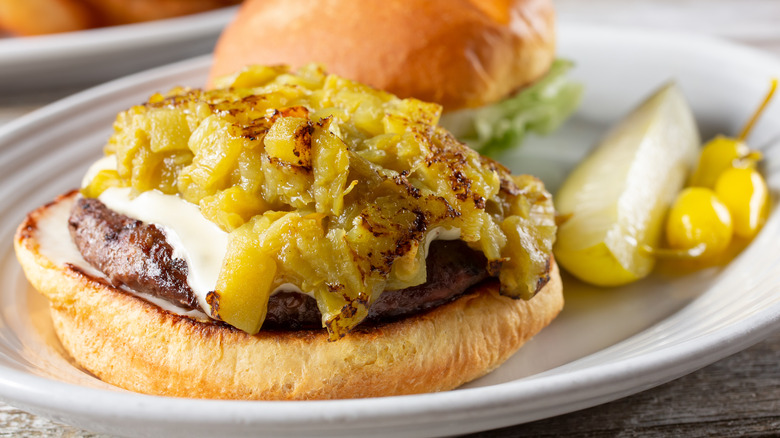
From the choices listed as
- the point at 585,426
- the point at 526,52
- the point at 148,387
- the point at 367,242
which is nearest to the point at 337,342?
the point at 367,242

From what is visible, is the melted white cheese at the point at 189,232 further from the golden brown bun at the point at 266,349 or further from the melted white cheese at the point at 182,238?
A: the golden brown bun at the point at 266,349

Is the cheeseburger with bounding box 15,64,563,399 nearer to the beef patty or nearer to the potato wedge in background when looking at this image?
the beef patty

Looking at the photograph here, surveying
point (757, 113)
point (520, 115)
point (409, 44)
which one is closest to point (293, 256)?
point (409, 44)

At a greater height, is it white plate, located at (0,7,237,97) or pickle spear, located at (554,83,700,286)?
white plate, located at (0,7,237,97)

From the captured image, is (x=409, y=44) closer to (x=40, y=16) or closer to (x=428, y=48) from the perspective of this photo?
(x=428, y=48)

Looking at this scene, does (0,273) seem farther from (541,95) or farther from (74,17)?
(74,17)

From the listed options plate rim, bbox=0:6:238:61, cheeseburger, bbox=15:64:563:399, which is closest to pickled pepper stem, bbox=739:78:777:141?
cheeseburger, bbox=15:64:563:399

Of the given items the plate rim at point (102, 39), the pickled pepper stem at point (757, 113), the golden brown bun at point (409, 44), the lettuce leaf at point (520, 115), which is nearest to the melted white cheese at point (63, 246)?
the golden brown bun at point (409, 44)
